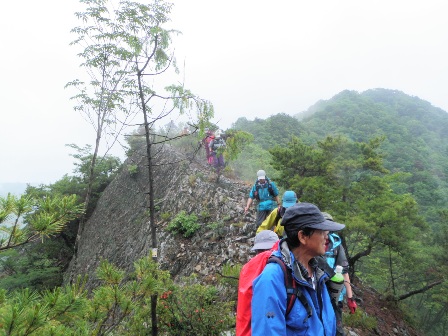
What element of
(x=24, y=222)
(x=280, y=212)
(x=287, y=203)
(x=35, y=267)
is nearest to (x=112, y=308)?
(x=24, y=222)

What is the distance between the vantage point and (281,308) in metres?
1.63

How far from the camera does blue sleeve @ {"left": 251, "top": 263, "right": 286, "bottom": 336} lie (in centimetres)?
157

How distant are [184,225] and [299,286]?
8.29m

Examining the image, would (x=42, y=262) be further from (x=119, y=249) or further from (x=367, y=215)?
(x=367, y=215)

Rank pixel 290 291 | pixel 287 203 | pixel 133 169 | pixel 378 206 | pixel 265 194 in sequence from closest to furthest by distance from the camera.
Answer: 1. pixel 290 291
2. pixel 287 203
3. pixel 265 194
4. pixel 378 206
5. pixel 133 169

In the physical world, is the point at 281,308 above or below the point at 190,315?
above

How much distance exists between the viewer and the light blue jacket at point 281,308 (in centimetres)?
158

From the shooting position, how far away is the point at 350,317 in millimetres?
6477

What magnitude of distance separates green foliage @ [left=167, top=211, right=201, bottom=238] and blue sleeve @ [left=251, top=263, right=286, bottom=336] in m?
8.13

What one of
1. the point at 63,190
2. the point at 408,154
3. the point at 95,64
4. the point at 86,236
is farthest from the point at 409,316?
the point at 408,154

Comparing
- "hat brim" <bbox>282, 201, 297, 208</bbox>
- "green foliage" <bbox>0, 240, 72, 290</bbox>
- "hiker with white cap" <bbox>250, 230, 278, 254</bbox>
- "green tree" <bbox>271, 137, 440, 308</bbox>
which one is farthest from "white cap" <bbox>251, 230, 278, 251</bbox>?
"green foliage" <bbox>0, 240, 72, 290</bbox>

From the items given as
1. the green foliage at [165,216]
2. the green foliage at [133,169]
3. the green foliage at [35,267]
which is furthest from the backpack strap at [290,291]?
the green foliage at [35,267]

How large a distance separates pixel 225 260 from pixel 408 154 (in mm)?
34733

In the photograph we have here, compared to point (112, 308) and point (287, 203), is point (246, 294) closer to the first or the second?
point (112, 308)
